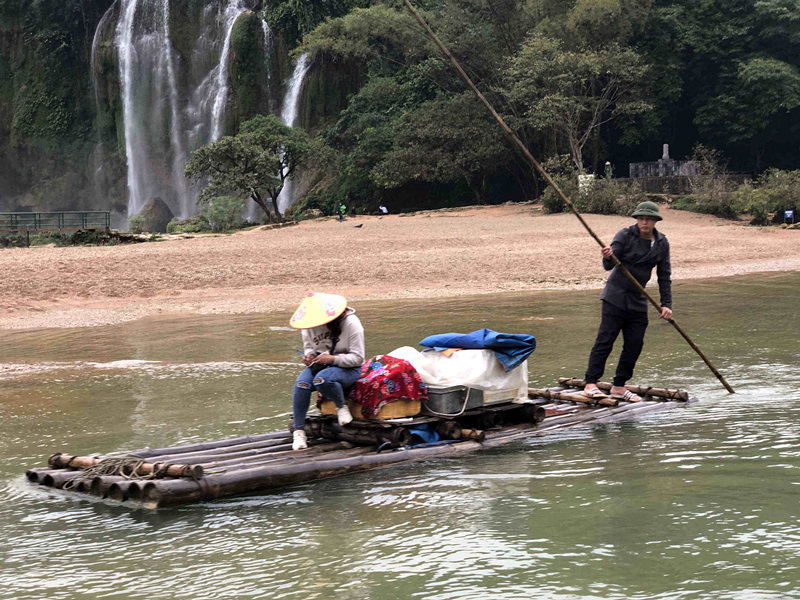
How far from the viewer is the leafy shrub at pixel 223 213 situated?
35.3 metres

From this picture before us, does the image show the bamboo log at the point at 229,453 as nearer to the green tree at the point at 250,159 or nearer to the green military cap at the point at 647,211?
the green military cap at the point at 647,211

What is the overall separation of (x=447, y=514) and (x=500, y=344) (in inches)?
74.4

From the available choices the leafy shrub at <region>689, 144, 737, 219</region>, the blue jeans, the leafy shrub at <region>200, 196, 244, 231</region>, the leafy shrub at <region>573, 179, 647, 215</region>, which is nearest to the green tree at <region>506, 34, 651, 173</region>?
the leafy shrub at <region>573, 179, 647, 215</region>

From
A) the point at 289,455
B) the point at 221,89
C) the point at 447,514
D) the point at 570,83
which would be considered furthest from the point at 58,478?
the point at 221,89

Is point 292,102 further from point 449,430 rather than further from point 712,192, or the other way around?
point 449,430

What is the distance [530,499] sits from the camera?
18.3 feet

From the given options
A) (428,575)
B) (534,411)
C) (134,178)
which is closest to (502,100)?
(134,178)

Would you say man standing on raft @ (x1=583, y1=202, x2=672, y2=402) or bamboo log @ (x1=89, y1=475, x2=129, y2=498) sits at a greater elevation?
man standing on raft @ (x1=583, y1=202, x2=672, y2=402)

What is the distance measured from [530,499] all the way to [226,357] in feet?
21.6

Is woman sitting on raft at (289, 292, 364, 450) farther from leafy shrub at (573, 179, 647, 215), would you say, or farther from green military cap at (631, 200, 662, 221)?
leafy shrub at (573, 179, 647, 215)

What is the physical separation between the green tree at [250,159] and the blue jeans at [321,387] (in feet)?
97.5

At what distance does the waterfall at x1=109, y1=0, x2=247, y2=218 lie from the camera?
152 ft

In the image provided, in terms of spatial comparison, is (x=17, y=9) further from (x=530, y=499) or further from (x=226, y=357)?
(x=530, y=499)

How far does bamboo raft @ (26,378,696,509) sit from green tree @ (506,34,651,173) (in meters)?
28.2
